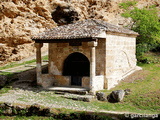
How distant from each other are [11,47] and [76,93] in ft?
40.2

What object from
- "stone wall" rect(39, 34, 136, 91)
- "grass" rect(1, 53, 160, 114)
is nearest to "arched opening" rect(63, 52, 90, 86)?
"stone wall" rect(39, 34, 136, 91)

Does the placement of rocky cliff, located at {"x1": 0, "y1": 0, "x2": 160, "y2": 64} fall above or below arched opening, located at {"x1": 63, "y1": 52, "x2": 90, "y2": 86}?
above

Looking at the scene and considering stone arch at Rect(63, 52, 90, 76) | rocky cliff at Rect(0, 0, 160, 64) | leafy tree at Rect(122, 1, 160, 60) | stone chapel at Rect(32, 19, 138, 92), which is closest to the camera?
stone chapel at Rect(32, 19, 138, 92)

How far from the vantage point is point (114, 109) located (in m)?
9.45

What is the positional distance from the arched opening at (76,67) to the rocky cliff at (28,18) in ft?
30.3

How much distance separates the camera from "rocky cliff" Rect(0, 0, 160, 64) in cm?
2070

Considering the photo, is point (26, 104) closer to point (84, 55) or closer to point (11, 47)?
point (84, 55)

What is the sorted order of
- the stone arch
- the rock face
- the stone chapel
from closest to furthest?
the rock face
the stone chapel
the stone arch

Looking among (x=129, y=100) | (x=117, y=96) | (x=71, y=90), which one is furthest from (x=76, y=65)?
(x=129, y=100)

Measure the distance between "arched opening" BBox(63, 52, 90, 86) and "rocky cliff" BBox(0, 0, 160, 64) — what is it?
9234 millimetres

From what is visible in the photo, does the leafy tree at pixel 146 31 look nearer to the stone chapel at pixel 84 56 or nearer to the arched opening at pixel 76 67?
the stone chapel at pixel 84 56

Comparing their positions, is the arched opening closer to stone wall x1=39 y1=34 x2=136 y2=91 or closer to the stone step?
stone wall x1=39 y1=34 x2=136 y2=91

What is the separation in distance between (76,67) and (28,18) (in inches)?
425

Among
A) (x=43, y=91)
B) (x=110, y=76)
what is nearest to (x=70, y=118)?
(x=43, y=91)
